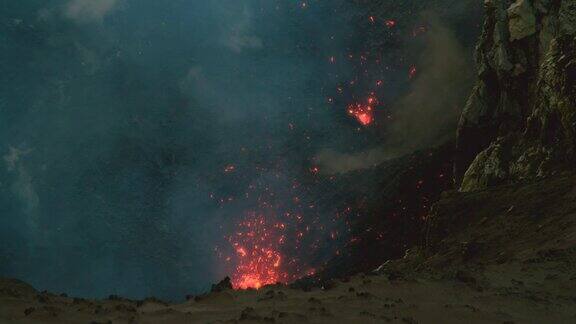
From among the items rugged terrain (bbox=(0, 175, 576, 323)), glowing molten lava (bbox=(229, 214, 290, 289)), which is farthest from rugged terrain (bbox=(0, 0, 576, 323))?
glowing molten lava (bbox=(229, 214, 290, 289))

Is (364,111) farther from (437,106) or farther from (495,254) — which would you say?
(495,254)

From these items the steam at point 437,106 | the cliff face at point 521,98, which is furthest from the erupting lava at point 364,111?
the cliff face at point 521,98

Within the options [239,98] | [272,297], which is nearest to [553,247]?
[272,297]

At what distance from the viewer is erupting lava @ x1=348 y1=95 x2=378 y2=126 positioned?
82750 mm

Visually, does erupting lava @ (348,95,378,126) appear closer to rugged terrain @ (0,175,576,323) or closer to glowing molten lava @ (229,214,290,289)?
glowing molten lava @ (229,214,290,289)

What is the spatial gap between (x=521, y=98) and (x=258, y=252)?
178 ft

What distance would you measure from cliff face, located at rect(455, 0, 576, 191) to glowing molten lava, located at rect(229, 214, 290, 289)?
38123mm

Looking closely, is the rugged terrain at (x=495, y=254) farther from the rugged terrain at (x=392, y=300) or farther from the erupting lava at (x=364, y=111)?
the erupting lava at (x=364, y=111)

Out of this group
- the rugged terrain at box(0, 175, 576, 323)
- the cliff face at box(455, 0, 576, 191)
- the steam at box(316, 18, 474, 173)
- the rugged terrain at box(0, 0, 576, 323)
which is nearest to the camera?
the rugged terrain at box(0, 175, 576, 323)

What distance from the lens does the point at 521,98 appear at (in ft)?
87.7

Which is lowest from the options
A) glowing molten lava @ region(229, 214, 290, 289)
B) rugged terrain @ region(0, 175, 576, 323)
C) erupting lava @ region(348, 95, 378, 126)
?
rugged terrain @ region(0, 175, 576, 323)

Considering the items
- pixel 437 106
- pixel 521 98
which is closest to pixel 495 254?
pixel 521 98

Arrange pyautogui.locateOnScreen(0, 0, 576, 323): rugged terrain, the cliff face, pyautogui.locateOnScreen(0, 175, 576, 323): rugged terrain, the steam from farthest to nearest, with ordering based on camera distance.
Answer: the steam < the cliff face < pyautogui.locateOnScreen(0, 0, 576, 323): rugged terrain < pyautogui.locateOnScreen(0, 175, 576, 323): rugged terrain

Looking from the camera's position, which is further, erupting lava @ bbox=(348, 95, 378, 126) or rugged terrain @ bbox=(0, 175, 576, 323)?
erupting lava @ bbox=(348, 95, 378, 126)
